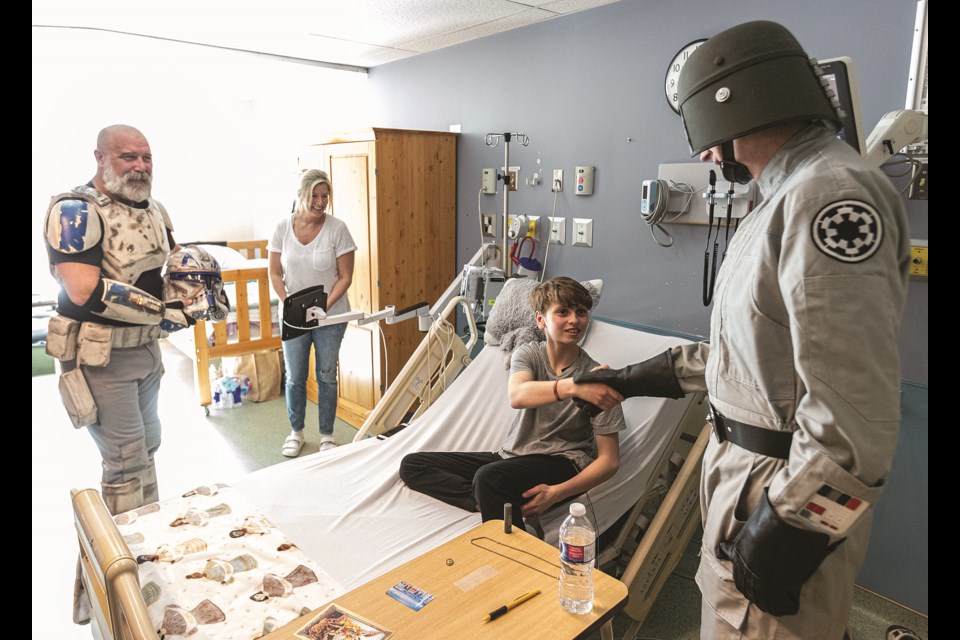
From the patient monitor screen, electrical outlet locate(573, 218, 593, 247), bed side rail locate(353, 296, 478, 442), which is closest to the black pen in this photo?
the patient monitor screen

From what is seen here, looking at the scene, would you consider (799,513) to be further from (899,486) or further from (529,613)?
(899,486)

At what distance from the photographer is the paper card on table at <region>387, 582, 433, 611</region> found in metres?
1.31

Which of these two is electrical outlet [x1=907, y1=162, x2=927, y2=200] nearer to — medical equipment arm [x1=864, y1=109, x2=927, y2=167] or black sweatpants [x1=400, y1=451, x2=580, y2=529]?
medical equipment arm [x1=864, y1=109, x2=927, y2=167]

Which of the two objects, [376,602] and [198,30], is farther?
[198,30]

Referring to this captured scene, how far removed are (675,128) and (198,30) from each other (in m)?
2.94

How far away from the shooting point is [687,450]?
2539mm

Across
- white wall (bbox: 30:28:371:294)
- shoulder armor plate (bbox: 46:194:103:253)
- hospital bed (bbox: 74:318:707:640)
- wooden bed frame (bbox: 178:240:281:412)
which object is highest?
white wall (bbox: 30:28:371:294)

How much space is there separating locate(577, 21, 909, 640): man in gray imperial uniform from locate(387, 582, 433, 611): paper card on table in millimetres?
634

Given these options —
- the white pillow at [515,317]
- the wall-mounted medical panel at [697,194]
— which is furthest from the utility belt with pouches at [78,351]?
the wall-mounted medical panel at [697,194]

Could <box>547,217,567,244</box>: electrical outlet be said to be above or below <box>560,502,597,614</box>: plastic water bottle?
above

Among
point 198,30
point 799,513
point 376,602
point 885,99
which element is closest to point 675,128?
point 885,99

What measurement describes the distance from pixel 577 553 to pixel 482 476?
805mm

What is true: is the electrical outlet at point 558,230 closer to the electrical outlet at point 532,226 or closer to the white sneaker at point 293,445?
the electrical outlet at point 532,226

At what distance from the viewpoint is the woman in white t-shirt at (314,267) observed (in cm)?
338
